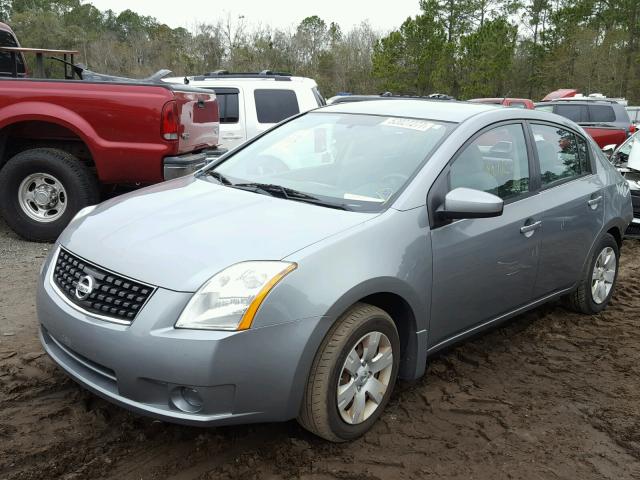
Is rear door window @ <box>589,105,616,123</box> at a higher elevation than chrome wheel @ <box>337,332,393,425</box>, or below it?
higher

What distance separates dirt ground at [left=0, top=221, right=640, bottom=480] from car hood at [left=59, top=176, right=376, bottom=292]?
0.85m

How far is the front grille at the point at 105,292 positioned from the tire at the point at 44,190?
3.37 m

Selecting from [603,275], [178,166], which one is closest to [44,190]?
[178,166]

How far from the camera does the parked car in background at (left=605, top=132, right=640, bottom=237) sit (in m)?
7.42

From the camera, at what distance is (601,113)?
14.7 m

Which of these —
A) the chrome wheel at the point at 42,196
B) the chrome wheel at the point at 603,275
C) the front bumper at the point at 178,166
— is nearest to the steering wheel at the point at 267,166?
the front bumper at the point at 178,166

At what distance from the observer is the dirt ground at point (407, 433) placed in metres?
2.78

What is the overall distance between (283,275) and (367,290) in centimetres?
45

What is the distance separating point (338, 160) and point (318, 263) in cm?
114

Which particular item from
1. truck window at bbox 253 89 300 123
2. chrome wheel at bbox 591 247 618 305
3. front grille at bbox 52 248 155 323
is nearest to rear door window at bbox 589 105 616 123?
truck window at bbox 253 89 300 123

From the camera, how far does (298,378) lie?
2.65 m

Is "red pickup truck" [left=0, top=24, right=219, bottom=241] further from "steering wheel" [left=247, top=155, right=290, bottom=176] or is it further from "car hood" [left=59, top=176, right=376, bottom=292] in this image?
"car hood" [left=59, top=176, right=376, bottom=292]

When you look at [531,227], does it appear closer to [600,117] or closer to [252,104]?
[252,104]

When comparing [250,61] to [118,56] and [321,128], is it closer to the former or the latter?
[118,56]
